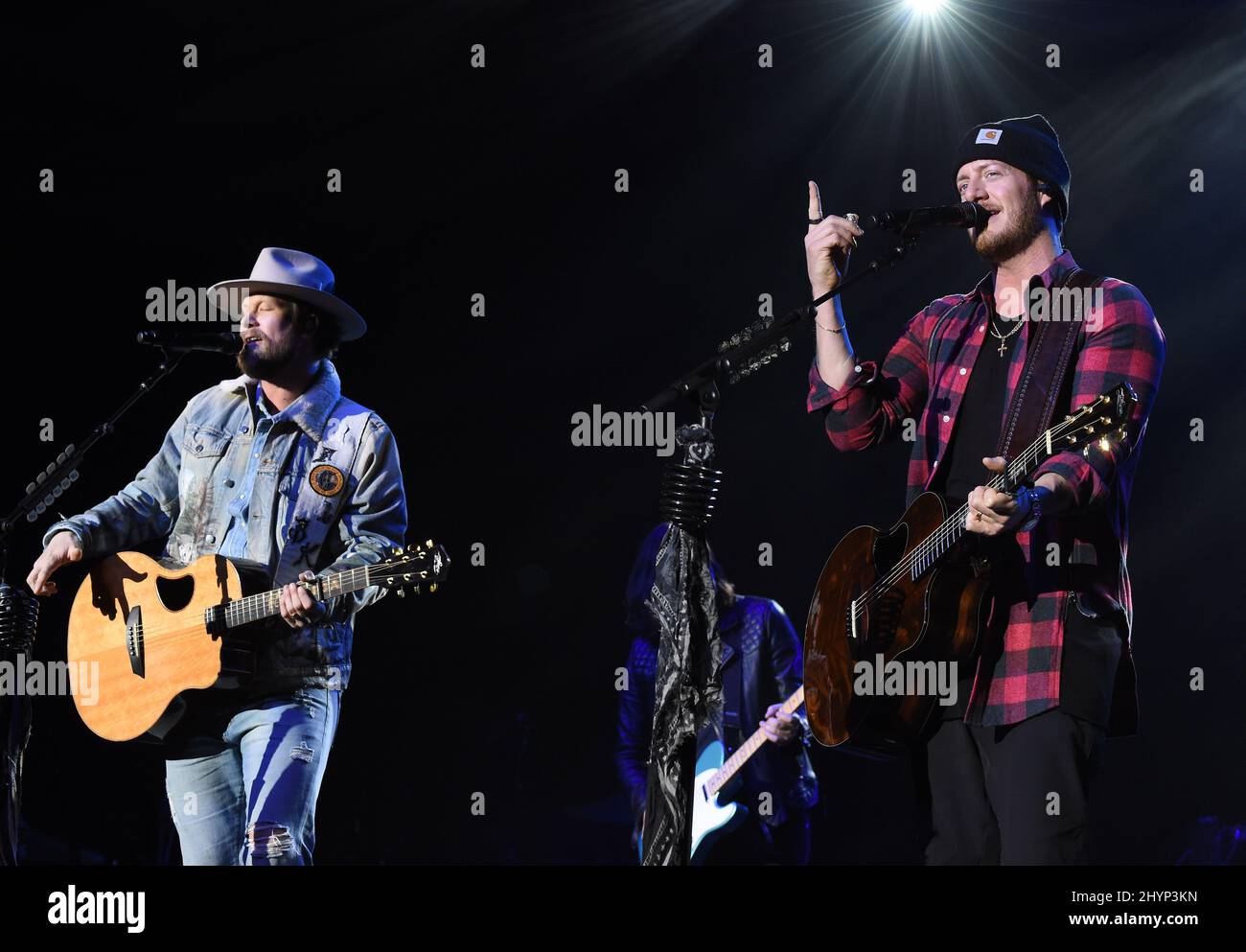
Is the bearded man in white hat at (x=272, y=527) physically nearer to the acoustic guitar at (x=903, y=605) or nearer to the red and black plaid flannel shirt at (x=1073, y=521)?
the acoustic guitar at (x=903, y=605)

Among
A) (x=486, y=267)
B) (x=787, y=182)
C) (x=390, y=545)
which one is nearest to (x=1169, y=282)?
(x=787, y=182)

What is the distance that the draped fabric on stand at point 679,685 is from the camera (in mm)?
3262

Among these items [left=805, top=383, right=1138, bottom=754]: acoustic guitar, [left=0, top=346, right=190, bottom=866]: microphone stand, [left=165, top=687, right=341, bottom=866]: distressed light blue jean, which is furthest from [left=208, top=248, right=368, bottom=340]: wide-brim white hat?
[left=805, top=383, right=1138, bottom=754]: acoustic guitar

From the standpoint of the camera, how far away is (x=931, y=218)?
3.58 meters

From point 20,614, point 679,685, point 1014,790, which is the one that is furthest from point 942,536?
point 20,614

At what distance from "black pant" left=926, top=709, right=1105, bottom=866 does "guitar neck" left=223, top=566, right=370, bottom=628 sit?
1.68m

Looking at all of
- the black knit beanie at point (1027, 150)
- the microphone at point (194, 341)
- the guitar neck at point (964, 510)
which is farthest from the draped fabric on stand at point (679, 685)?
the microphone at point (194, 341)

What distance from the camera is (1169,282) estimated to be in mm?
6238

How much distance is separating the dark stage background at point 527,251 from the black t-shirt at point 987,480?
2507 millimetres

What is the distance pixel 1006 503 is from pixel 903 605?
527 millimetres

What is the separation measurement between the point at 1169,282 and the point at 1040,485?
339 centimetres

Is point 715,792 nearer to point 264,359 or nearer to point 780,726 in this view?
point 780,726

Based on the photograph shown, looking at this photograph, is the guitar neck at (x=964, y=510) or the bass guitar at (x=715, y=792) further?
the bass guitar at (x=715, y=792)
